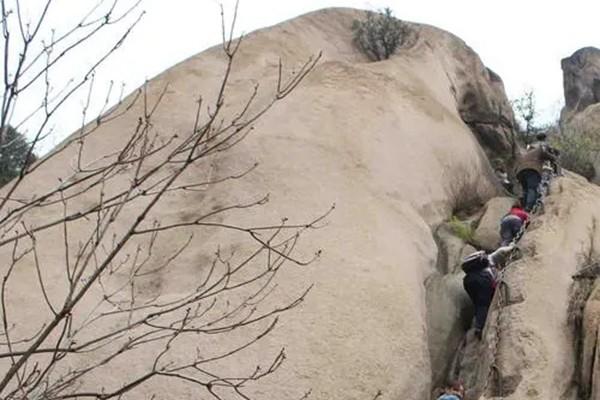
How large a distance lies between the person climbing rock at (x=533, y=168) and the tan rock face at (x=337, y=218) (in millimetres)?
803

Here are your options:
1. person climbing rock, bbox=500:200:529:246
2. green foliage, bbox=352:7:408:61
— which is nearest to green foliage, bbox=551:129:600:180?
green foliage, bbox=352:7:408:61

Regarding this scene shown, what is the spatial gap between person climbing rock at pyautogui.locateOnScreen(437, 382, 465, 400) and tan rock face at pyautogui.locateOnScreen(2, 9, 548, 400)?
9.8 inches

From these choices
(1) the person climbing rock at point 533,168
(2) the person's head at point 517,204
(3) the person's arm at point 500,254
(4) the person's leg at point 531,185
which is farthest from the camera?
(1) the person climbing rock at point 533,168

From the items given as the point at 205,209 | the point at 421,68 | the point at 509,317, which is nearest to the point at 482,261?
the point at 509,317

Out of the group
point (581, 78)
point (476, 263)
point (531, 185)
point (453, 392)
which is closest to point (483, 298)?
point (476, 263)

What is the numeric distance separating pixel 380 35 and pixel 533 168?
4848 millimetres

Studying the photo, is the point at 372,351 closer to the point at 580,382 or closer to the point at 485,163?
the point at 580,382

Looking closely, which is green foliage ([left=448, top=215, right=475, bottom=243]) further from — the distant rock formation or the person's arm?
the distant rock formation

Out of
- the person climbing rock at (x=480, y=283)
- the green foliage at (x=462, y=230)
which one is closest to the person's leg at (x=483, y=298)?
the person climbing rock at (x=480, y=283)

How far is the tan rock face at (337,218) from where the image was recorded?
32.6ft

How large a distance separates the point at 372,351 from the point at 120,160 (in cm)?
588

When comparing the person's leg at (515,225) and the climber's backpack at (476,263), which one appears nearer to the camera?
the climber's backpack at (476,263)

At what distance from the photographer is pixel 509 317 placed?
10.6m

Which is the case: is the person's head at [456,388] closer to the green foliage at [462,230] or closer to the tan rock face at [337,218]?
the tan rock face at [337,218]
